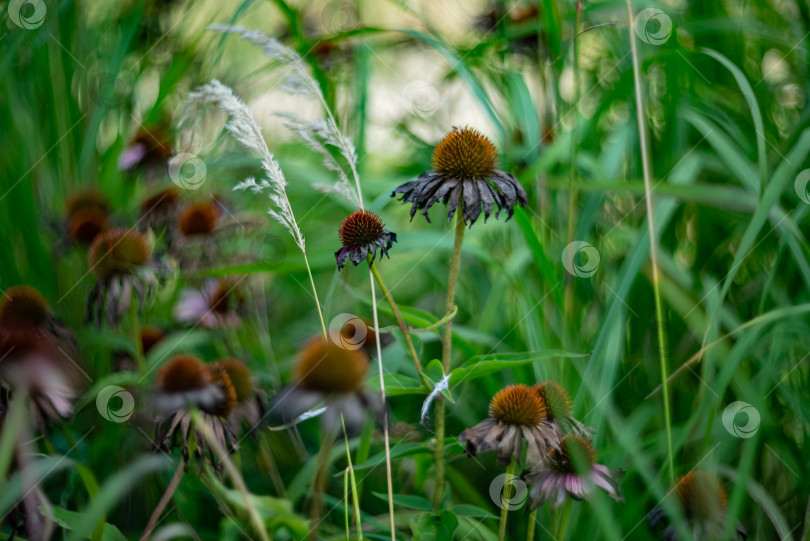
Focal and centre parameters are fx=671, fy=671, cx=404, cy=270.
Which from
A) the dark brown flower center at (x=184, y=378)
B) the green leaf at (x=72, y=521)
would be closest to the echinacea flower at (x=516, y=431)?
the dark brown flower center at (x=184, y=378)

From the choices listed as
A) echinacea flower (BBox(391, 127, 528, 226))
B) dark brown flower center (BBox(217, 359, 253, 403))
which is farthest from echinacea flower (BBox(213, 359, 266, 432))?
echinacea flower (BBox(391, 127, 528, 226))

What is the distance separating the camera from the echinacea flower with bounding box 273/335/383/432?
73 cm

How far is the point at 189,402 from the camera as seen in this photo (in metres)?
0.78

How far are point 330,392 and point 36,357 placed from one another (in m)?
0.31

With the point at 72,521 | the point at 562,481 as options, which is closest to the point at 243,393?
the point at 72,521

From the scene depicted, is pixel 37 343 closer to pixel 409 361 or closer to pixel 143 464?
pixel 143 464

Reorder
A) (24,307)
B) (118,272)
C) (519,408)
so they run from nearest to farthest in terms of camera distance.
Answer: (519,408) → (24,307) → (118,272)

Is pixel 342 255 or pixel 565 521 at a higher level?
pixel 342 255

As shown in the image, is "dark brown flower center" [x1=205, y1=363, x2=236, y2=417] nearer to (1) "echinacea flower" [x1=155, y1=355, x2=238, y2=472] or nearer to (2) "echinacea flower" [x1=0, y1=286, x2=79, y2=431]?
(1) "echinacea flower" [x1=155, y1=355, x2=238, y2=472]

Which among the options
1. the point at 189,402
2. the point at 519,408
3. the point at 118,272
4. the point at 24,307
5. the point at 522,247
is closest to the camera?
the point at 519,408

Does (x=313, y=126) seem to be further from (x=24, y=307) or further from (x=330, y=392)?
(x=24, y=307)

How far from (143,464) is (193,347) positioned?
0.61 meters

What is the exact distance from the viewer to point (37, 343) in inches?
28.2

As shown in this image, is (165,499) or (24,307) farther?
(24,307)
